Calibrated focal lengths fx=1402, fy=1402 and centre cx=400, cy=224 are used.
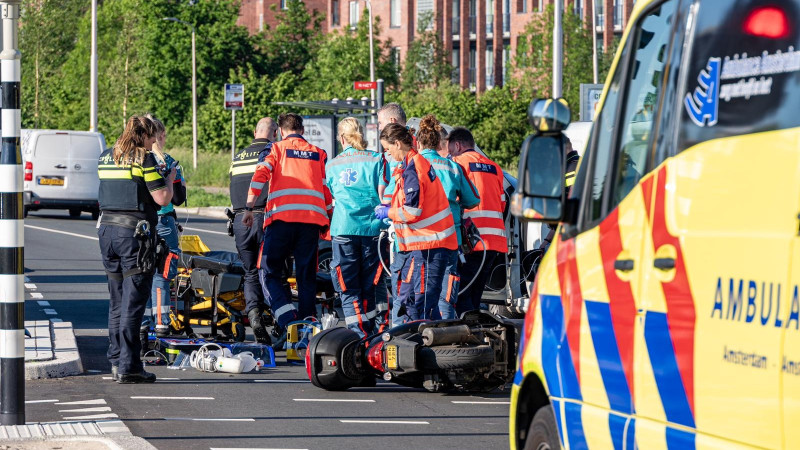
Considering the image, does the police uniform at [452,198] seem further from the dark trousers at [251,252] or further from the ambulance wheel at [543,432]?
the ambulance wheel at [543,432]

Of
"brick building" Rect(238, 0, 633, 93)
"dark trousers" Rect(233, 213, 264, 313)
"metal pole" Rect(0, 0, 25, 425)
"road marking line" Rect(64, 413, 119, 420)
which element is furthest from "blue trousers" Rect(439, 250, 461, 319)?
"brick building" Rect(238, 0, 633, 93)

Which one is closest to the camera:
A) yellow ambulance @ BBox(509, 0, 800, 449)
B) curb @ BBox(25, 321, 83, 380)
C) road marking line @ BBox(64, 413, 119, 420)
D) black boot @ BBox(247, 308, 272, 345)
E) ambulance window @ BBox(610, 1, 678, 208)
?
yellow ambulance @ BBox(509, 0, 800, 449)

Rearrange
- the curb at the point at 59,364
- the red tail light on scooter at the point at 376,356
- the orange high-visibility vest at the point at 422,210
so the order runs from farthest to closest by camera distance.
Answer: the orange high-visibility vest at the point at 422,210
the curb at the point at 59,364
the red tail light on scooter at the point at 376,356

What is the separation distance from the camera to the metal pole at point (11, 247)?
7699 millimetres

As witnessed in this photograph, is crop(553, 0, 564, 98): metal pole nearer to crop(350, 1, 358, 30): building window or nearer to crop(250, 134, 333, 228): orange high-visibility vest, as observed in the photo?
crop(250, 134, 333, 228): orange high-visibility vest

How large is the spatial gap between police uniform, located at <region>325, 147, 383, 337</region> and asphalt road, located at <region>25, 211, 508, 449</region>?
0.77 m

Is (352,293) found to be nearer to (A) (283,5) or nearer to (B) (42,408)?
(B) (42,408)

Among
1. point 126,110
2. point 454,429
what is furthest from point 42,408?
point 126,110

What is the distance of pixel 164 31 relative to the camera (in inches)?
2537

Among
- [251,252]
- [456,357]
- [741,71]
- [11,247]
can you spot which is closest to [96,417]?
[11,247]

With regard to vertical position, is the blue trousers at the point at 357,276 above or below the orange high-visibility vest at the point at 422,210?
below

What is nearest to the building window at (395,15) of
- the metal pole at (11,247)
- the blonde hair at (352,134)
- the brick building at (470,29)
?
the brick building at (470,29)

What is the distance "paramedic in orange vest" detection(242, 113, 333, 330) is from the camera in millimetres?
11773

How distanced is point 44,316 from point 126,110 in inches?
1951
